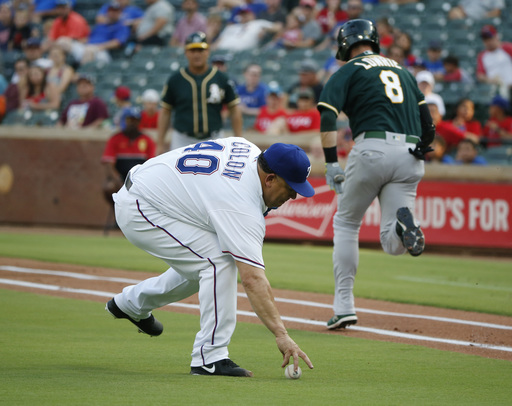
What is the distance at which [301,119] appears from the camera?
15477 millimetres

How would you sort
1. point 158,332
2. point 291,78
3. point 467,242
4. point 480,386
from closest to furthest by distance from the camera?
point 480,386 → point 158,332 → point 467,242 → point 291,78

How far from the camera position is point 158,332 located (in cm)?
602

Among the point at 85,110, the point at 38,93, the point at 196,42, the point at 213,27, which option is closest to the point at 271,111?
the point at 85,110

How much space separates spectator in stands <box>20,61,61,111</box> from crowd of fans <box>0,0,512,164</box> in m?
0.02

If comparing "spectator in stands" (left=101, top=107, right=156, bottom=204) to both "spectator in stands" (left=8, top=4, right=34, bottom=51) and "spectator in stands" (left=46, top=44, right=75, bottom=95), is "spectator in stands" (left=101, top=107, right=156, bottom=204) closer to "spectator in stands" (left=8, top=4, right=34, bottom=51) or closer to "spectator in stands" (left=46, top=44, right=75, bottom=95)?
"spectator in stands" (left=46, top=44, right=75, bottom=95)

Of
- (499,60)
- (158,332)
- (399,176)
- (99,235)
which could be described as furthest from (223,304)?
(499,60)

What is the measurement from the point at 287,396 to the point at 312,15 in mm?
14686

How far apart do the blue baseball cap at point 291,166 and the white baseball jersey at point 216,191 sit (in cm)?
17

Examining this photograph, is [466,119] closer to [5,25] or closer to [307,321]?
[307,321]

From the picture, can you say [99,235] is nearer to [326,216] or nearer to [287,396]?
[326,216]

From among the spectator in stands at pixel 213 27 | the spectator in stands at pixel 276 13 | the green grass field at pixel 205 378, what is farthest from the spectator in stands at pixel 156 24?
the green grass field at pixel 205 378

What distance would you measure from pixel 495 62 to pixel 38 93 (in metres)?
9.73

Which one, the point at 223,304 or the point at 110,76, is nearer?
the point at 223,304

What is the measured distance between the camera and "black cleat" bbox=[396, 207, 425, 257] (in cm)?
668
